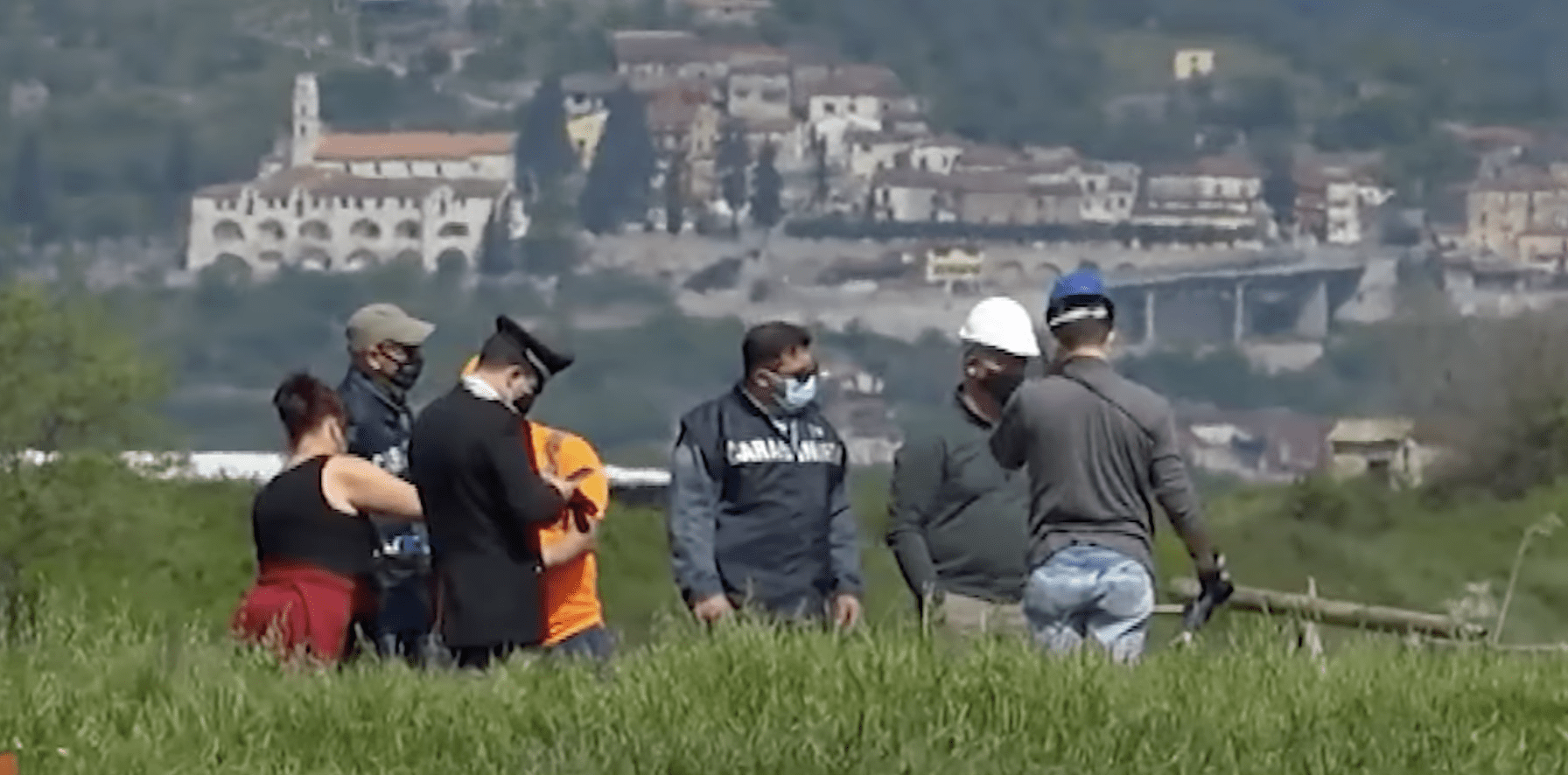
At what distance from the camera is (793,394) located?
865 centimetres

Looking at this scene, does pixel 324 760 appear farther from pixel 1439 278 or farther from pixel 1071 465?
pixel 1439 278

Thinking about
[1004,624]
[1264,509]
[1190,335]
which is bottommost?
[1190,335]

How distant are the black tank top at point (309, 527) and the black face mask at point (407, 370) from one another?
0.71 meters

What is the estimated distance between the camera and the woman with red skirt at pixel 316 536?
26.4 feet

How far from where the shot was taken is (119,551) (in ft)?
130

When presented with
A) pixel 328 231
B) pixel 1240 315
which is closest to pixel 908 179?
pixel 1240 315

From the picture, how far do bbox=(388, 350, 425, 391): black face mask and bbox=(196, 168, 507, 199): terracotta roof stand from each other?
184 metres

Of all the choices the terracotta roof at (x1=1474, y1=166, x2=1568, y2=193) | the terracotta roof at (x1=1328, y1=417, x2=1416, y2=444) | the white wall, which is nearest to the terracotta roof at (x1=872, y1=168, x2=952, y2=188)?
the white wall

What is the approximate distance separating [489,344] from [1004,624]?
1.40 metres

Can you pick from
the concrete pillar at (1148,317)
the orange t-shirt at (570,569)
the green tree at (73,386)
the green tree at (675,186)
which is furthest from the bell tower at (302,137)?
the orange t-shirt at (570,569)

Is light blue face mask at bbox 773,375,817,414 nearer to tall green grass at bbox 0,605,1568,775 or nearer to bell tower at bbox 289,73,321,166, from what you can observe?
tall green grass at bbox 0,605,1568,775

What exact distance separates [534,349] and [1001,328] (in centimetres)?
114

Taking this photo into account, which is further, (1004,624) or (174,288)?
(174,288)

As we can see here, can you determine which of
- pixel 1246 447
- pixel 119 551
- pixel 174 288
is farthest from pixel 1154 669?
pixel 174 288
